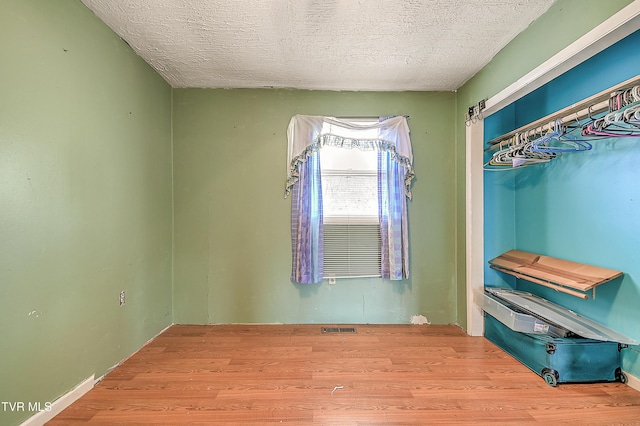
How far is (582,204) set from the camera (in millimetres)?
2000

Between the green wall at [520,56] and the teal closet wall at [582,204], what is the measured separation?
0.79ft

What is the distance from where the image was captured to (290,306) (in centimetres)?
273

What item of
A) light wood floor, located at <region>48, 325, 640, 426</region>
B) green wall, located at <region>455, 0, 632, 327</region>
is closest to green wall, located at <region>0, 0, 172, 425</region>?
light wood floor, located at <region>48, 325, 640, 426</region>

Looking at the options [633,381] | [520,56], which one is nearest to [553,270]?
[633,381]

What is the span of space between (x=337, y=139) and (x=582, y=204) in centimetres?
201

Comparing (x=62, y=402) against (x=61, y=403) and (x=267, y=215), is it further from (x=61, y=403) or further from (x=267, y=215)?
(x=267, y=215)

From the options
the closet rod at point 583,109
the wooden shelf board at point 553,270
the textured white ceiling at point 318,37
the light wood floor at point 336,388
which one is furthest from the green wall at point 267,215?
the closet rod at point 583,109

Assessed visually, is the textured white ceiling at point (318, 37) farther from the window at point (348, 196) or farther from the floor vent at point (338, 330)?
the floor vent at point (338, 330)

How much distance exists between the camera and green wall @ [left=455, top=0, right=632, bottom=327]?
4.64ft

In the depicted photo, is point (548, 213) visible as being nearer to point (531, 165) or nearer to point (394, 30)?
point (531, 165)

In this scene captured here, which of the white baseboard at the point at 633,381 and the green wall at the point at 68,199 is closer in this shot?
the green wall at the point at 68,199

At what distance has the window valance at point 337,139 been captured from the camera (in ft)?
8.68

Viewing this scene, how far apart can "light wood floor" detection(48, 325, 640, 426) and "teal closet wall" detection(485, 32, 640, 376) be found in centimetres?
60

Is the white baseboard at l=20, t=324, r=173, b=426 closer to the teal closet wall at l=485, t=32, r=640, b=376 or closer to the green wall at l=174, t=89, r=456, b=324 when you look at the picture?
the green wall at l=174, t=89, r=456, b=324
